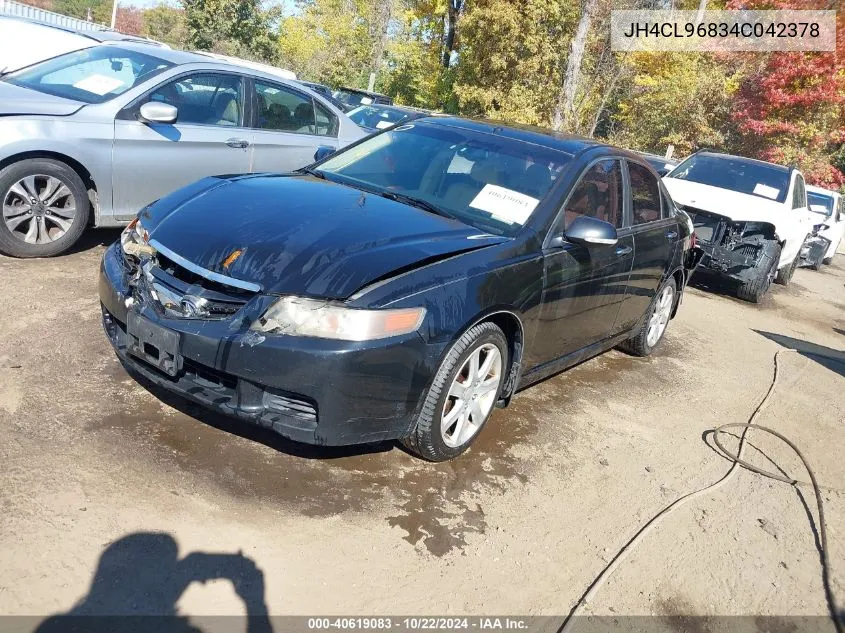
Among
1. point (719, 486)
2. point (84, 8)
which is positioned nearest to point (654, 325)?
point (719, 486)

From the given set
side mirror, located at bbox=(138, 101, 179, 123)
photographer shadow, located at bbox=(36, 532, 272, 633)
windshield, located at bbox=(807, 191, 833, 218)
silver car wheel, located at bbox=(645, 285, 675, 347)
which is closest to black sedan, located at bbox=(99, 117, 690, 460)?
photographer shadow, located at bbox=(36, 532, 272, 633)

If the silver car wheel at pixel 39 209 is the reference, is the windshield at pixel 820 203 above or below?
above

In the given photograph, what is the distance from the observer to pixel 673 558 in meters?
3.40

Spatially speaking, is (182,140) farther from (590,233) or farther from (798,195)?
(798,195)

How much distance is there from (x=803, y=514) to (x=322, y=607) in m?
2.80

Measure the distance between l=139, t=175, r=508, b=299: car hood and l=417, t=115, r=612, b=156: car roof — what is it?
101cm

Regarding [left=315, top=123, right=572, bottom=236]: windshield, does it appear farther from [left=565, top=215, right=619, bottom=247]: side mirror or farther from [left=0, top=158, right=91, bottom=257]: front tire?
[left=0, top=158, right=91, bottom=257]: front tire

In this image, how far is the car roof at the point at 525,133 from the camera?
4.62m

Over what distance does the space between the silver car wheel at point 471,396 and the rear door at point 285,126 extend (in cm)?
378

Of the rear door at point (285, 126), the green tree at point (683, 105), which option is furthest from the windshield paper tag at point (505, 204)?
the green tree at point (683, 105)

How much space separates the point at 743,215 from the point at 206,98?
21.8ft

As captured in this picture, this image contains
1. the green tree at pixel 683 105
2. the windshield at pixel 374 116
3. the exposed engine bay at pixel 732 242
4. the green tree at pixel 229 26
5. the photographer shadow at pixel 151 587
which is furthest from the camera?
the green tree at pixel 229 26

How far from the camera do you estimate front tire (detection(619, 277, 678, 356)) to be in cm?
595

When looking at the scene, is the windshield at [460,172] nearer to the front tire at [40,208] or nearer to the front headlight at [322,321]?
the front headlight at [322,321]
